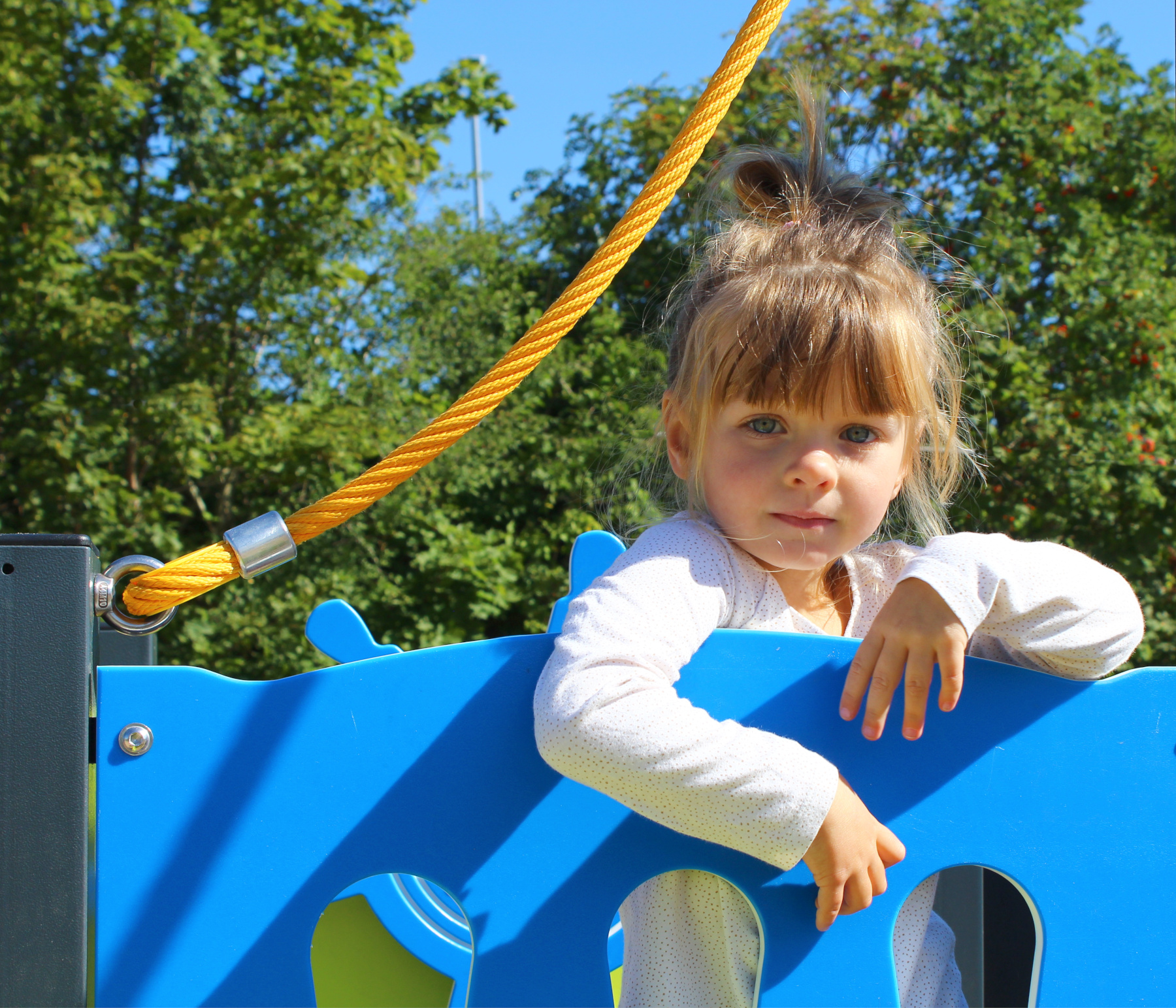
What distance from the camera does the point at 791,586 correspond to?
3.89ft

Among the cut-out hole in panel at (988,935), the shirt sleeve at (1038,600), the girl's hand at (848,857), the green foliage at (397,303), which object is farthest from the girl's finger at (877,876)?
the green foliage at (397,303)

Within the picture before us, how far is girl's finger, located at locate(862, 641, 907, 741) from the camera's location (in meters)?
0.86

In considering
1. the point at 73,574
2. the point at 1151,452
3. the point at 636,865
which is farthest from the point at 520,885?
the point at 1151,452

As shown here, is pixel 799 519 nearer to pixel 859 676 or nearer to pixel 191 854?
pixel 859 676

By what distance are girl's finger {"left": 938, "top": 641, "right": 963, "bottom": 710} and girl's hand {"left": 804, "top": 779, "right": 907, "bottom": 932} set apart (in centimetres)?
12

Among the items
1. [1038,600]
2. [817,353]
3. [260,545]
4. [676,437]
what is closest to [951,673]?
[1038,600]

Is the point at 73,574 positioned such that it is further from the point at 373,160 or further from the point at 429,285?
the point at 429,285

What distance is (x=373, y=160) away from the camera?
3.84 m

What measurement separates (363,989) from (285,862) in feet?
4.49

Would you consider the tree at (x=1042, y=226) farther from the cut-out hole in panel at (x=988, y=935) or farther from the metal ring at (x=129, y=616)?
the metal ring at (x=129, y=616)

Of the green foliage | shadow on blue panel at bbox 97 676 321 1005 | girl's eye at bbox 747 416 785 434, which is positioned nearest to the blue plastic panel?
shadow on blue panel at bbox 97 676 321 1005

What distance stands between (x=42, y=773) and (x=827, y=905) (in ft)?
2.12

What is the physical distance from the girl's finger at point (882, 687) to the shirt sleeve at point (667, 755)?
2.8 inches

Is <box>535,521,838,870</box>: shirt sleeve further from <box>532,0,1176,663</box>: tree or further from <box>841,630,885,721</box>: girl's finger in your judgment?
<box>532,0,1176,663</box>: tree
